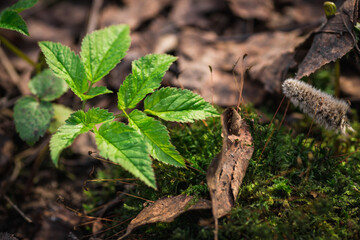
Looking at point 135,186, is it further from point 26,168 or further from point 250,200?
point 26,168

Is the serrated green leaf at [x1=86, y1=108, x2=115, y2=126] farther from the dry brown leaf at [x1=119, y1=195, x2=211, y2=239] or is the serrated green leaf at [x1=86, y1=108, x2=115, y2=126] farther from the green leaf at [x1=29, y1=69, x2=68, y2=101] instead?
the green leaf at [x1=29, y1=69, x2=68, y2=101]

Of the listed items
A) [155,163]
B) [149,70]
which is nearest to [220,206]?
[155,163]

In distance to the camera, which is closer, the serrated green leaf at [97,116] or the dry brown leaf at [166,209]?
the dry brown leaf at [166,209]

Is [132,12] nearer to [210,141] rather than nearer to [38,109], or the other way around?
[38,109]

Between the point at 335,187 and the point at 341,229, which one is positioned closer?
the point at 341,229

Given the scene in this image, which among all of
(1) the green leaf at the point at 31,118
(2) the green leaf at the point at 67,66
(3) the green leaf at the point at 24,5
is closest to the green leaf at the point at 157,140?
(2) the green leaf at the point at 67,66

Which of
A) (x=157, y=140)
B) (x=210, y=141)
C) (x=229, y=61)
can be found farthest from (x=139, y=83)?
(x=229, y=61)

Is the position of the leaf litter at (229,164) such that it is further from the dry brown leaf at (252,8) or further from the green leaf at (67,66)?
the dry brown leaf at (252,8)
